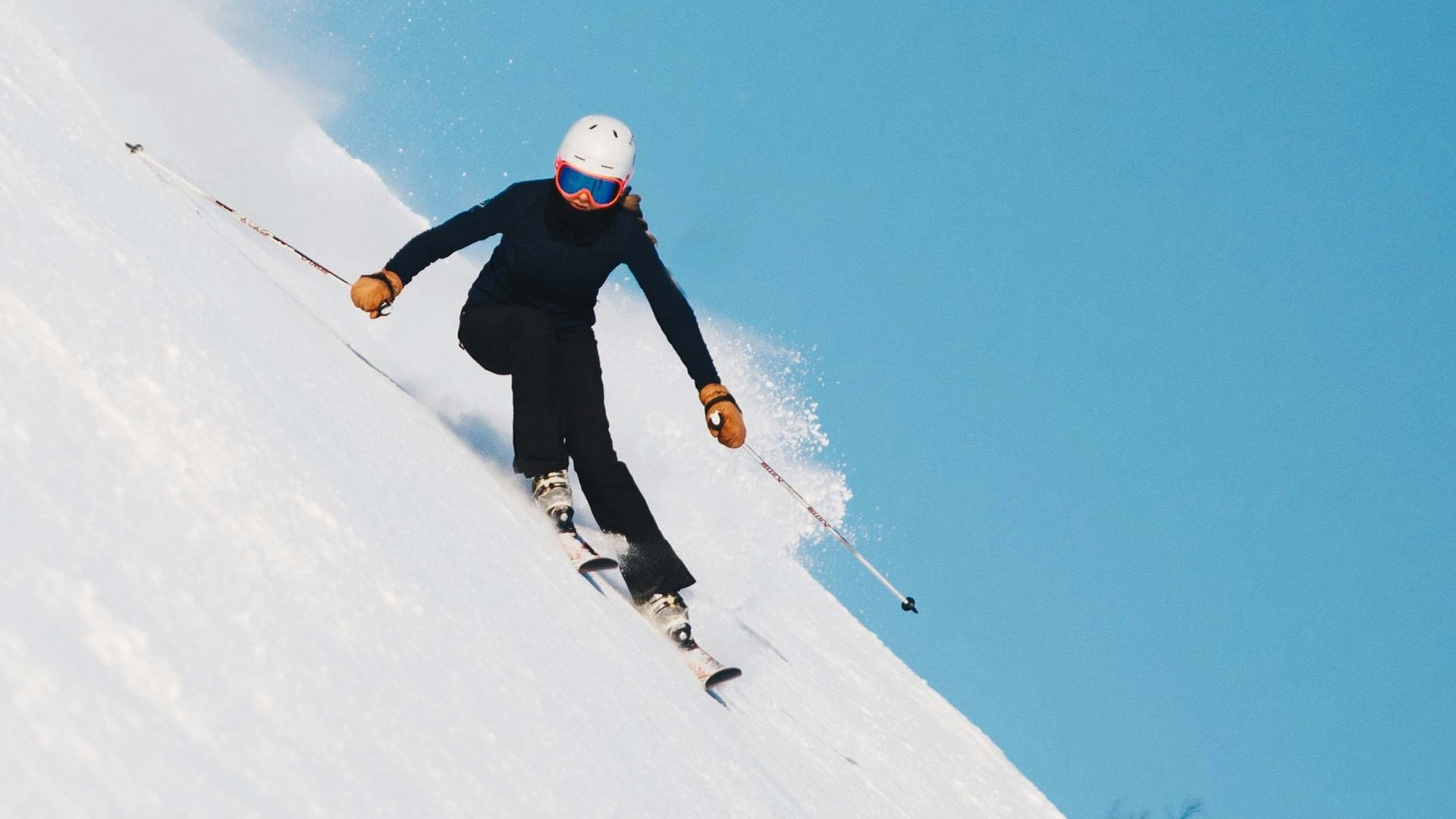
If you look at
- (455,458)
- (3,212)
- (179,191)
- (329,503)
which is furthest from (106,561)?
(179,191)

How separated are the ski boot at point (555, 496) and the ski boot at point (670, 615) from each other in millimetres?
383

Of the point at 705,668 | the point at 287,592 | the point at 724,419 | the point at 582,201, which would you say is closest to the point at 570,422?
the point at 724,419

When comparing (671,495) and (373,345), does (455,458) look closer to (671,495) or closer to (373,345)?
(373,345)

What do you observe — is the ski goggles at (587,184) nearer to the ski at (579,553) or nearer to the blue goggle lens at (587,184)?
the blue goggle lens at (587,184)

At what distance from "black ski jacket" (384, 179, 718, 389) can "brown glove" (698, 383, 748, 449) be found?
0.11 meters

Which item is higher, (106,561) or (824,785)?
(824,785)

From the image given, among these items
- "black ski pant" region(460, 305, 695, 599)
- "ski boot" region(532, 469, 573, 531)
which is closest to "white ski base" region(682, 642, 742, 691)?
"black ski pant" region(460, 305, 695, 599)

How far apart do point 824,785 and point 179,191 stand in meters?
3.17

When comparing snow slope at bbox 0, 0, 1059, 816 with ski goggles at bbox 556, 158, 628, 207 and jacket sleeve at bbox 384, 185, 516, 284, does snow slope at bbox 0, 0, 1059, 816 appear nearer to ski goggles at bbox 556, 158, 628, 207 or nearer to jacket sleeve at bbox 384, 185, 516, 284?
jacket sleeve at bbox 384, 185, 516, 284

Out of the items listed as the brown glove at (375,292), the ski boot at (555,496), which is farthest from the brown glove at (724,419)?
the brown glove at (375,292)

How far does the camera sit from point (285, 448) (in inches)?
114

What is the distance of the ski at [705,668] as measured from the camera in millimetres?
4395

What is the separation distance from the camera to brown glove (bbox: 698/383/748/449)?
4852 mm

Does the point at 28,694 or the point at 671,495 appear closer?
the point at 28,694
